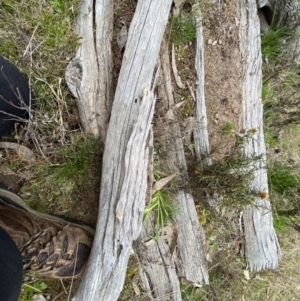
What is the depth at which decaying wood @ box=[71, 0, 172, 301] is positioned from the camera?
2.40 m

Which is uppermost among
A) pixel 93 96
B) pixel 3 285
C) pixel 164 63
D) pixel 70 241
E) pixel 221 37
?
pixel 221 37

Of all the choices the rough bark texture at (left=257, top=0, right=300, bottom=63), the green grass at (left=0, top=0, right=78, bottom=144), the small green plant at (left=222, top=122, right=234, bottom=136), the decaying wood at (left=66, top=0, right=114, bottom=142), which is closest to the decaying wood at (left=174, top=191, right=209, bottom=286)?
the small green plant at (left=222, top=122, right=234, bottom=136)

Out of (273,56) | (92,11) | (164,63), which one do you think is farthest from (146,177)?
(273,56)

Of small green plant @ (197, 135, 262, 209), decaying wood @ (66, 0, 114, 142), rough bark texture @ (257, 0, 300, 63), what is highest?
rough bark texture @ (257, 0, 300, 63)

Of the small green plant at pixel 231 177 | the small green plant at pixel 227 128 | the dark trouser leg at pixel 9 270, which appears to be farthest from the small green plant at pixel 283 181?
the dark trouser leg at pixel 9 270

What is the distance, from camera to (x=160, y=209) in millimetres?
2748

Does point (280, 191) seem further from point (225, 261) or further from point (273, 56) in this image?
point (273, 56)

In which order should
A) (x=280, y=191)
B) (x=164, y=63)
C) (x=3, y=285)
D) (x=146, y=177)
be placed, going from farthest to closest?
(x=280, y=191), (x=164, y=63), (x=146, y=177), (x=3, y=285)

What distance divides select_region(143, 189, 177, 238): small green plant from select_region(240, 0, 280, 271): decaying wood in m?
0.66

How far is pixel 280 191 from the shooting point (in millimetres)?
3117

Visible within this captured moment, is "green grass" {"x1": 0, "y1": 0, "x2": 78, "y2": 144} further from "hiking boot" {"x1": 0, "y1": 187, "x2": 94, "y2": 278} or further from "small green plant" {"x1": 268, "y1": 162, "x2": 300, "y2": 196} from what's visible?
"small green plant" {"x1": 268, "y1": 162, "x2": 300, "y2": 196}

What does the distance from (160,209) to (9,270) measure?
43.3 inches

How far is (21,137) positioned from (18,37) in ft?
2.26

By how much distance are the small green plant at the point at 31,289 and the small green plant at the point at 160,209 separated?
0.93 metres
